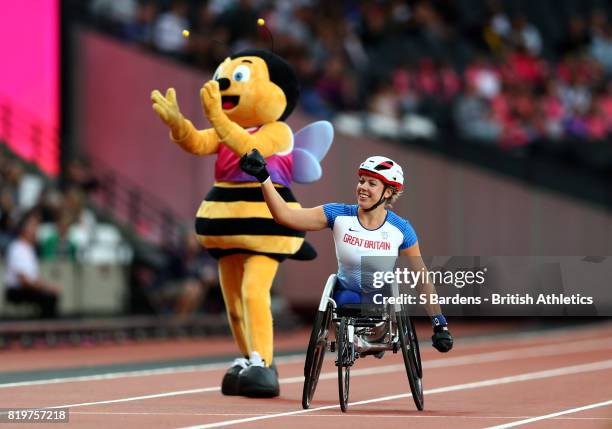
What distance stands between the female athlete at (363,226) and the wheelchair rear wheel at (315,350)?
0.17 metres

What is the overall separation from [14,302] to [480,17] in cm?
1357

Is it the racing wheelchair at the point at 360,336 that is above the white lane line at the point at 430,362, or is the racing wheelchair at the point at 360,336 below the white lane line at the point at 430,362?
below

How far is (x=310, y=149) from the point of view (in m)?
11.3

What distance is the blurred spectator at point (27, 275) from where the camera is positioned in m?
17.1

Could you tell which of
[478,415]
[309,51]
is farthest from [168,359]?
[309,51]

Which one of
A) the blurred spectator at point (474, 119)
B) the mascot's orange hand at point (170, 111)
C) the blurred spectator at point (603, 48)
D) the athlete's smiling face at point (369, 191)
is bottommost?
the athlete's smiling face at point (369, 191)

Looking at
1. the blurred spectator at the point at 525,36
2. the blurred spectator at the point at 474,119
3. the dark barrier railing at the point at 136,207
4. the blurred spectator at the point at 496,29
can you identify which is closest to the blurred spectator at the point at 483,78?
the blurred spectator at the point at 474,119

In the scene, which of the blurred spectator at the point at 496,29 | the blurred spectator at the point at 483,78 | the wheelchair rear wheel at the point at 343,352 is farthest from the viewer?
the blurred spectator at the point at 496,29

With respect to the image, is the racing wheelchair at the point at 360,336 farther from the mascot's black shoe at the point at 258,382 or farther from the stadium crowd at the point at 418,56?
the stadium crowd at the point at 418,56

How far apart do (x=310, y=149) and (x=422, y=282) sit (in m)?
2.43

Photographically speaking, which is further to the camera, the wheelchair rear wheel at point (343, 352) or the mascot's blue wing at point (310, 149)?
the mascot's blue wing at point (310, 149)

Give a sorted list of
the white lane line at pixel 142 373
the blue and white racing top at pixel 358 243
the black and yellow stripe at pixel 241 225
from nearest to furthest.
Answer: the blue and white racing top at pixel 358 243, the black and yellow stripe at pixel 241 225, the white lane line at pixel 142 373

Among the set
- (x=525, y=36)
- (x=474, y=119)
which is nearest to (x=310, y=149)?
(x=474, y=119)

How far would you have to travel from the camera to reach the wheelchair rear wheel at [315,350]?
357 inches
